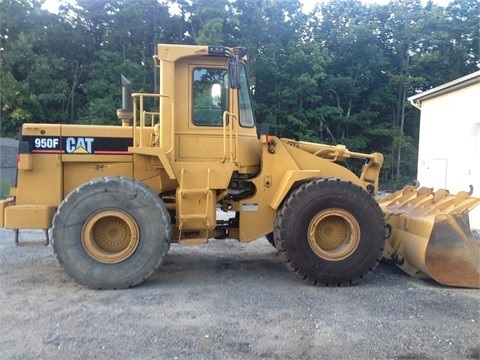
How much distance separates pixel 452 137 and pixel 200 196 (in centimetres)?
971

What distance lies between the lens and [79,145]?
645cm

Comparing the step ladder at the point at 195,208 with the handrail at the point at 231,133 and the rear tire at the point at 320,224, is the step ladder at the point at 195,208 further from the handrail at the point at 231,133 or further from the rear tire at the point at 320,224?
the rear tire at the point at 320,224

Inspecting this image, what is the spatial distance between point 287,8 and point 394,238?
27.5 meters

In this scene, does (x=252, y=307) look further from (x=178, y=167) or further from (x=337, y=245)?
(x=178, y=167)

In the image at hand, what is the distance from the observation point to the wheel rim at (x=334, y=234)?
6125 millimetres

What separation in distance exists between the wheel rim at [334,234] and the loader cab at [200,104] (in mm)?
1261

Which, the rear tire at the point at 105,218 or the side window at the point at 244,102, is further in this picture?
the side window at the point at 244,102

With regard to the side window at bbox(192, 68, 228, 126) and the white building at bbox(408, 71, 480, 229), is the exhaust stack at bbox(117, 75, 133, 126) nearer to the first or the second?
the side window at bbox(192, 68, 228, 126)

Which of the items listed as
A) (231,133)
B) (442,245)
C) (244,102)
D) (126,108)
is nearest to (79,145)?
(126,108)

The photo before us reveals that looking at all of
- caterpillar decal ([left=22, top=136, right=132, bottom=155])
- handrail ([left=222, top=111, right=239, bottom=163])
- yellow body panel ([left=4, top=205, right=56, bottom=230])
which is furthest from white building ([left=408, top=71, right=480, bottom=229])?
yellow body panel ([left=4, top=205, right=56, bottom=230])

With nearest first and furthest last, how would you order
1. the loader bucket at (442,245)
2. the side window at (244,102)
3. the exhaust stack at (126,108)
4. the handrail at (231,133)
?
the loader bucket at (442,245)
the handrail at (231,133)
the side window at (244,102)
the exhaust stack at (126,108)

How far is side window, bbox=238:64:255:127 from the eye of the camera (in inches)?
259

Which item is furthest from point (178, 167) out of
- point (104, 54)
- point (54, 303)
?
point (104, 54)

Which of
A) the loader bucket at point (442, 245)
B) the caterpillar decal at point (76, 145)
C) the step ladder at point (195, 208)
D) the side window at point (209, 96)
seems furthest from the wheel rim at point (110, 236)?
the loader bucket at point (442, 245)
